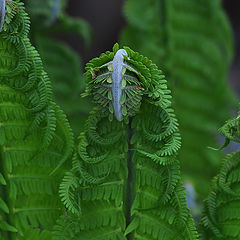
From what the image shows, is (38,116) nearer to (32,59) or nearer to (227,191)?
(32,59)

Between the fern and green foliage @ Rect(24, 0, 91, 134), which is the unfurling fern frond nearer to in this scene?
the fern

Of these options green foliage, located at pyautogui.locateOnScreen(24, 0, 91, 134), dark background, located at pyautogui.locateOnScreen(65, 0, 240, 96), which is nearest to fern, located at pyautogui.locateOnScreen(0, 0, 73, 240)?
green foliage, located at pyautogui.locateOnScreen(24, 0, 91, 134)

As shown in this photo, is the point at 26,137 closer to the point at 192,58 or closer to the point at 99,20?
the point at 192,58

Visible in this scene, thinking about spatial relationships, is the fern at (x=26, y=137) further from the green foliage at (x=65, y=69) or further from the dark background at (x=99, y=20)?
the dark background at (x=99, y=20)

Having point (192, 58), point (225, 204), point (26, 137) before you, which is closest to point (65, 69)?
point (192, 58)

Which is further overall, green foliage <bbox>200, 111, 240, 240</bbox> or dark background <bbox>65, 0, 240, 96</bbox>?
dark background <bbox>65, 0, 240, 96</bbox>

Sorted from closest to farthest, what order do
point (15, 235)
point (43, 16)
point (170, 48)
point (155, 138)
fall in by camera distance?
point (155, 138) < point (15, 235) < point (43, 16) < point (170, 48)

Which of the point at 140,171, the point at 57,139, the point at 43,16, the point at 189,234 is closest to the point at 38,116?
the point at 57,139
